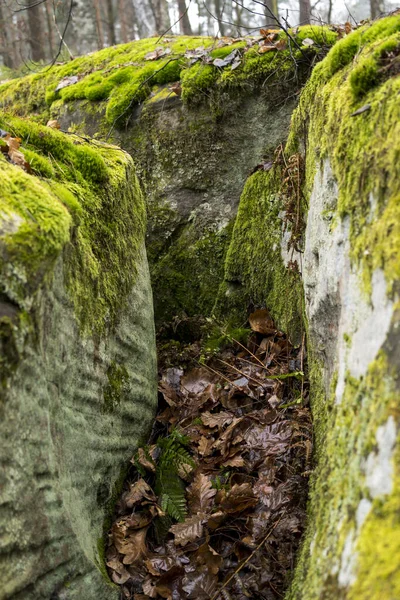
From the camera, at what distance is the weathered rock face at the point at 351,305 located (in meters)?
1.53

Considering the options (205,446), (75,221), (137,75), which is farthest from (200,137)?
(205,446)

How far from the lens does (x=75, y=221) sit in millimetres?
2762

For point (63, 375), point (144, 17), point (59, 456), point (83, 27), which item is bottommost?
point (59, 456)

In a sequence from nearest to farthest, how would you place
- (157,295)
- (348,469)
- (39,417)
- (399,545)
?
(399,545) < (348,469) < (39,417) < (157,295)

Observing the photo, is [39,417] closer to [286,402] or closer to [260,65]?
[286,402]

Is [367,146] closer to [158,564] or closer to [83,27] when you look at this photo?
[158,564]

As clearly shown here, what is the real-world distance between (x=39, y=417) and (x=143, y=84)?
15.2 ft

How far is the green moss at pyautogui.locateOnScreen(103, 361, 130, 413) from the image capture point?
118 inches

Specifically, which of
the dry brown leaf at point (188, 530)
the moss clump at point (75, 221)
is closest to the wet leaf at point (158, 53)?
the moss clump at point (75, 221)

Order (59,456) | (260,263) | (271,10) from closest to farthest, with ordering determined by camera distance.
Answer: (59,456) → (260,263) → (271,10)

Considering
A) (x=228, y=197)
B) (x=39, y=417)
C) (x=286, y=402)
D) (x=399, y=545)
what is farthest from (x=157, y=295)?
(x=399, y=545)

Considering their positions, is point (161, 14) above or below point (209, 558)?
above

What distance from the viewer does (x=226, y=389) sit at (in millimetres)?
3787

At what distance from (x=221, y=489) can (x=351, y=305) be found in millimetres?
1476
